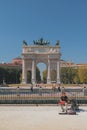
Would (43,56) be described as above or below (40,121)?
above

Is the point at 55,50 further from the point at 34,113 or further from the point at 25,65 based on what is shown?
the point at 34,113

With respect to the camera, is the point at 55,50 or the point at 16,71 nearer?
the point at 55,50

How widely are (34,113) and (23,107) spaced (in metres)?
3.25

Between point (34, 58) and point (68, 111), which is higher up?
point (34, 58)

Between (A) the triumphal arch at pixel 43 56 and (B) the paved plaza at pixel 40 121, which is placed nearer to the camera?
(B) the paved plaza at pixel 40 121

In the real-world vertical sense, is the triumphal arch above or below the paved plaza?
above

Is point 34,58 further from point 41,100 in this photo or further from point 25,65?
point 41,100

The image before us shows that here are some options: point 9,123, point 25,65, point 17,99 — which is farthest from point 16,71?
point 9,123

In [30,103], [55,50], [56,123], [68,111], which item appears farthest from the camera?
[55,50]

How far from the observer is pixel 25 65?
86938 mm

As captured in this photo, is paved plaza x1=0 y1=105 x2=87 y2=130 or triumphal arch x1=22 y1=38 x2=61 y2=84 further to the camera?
triumphal arch x1=22 y1=38 x2=61 y2=84

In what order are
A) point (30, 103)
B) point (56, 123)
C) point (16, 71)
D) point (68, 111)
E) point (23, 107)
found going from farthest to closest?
point (16, 71) → point (30, 103) → point (23, 107) → point (68, 111) → point (56, 123)

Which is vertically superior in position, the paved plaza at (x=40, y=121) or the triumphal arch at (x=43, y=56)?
the triumphal arch at (x=43, y=56)

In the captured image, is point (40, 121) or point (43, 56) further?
point (43, 56)
